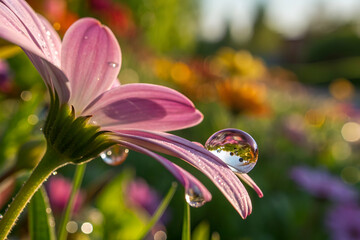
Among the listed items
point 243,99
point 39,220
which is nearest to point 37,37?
point 39,220

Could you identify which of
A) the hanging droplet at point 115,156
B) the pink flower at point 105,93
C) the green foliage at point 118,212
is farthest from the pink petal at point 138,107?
the green foliage at point 118,212

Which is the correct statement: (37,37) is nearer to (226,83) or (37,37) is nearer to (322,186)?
(322,186)

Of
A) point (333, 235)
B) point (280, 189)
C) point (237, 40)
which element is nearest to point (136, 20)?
point (280, 189)

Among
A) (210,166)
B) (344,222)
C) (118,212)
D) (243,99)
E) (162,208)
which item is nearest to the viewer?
(210,166)

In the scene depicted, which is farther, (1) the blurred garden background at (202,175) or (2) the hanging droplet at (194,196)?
(1) the blurred garden background at (202,175)

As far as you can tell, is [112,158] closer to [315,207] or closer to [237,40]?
[315,207]

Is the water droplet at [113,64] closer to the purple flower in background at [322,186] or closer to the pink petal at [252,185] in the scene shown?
the pink petal at [252,185]
